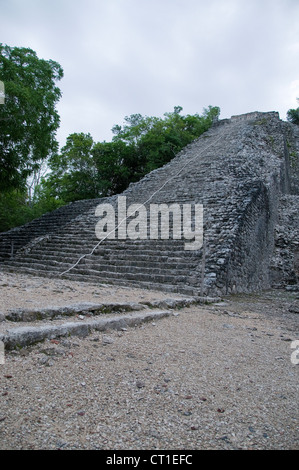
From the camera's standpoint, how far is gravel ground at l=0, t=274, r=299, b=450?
150cm

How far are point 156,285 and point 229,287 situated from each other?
164 centimetres

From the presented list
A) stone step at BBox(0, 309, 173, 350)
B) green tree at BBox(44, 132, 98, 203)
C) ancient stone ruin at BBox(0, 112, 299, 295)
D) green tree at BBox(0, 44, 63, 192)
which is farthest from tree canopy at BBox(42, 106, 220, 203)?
stone step at BBox(0, 309, 173, 350)

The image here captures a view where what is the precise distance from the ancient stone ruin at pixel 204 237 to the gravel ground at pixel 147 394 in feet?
10.2

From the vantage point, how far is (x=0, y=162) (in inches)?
340

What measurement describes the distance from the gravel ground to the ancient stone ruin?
312 cm

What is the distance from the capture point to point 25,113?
8156 millimetres

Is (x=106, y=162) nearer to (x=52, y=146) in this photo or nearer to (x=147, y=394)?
(x=52, y=146)

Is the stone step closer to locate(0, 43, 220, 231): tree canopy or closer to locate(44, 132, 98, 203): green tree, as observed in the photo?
locate(0, 43, 220, 231): tree canopy

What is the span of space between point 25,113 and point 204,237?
18.7 ft

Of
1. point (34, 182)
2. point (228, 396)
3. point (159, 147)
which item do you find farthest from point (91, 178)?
point (228, 396)

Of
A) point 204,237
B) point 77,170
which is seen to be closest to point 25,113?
point 204,237

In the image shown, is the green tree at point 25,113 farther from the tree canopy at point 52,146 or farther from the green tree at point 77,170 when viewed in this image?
the green tree at point 77,170

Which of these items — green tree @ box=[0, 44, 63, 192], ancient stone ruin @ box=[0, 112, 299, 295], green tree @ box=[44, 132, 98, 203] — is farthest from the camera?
green tree @ box=[44, 132, 98, 203]

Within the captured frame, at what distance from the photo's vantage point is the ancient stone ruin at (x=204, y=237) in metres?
6.72
